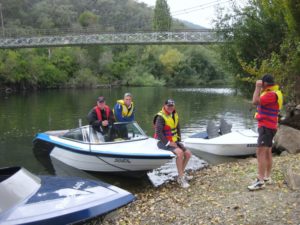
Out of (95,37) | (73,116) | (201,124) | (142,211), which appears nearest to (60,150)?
(142,211)

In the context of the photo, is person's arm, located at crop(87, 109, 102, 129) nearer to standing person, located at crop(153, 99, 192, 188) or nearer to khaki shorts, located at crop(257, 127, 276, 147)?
standing person, located at crop(153, 99, 192, 188)

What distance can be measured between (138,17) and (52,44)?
11924cm

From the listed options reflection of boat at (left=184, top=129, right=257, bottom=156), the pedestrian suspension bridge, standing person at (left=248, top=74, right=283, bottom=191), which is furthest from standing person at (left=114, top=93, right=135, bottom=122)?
the pedestrian suspension bridge

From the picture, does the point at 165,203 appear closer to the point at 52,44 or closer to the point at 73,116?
the point at 73,116

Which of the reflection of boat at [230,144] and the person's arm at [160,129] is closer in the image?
the person's arm at [160,129]

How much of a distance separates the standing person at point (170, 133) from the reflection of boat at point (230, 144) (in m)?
4.85

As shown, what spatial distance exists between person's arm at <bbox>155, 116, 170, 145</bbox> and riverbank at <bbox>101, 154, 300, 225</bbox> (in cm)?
123

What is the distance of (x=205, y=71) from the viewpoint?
3974 inches

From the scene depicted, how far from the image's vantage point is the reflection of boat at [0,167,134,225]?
5.40 m

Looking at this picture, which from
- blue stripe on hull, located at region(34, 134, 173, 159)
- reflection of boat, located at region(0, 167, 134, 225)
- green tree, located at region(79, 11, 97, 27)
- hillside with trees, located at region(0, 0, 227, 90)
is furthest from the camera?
green tree, located at region(79, 11, 97, 27)

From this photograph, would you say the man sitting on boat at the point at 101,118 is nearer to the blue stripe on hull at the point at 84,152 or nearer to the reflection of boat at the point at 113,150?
the reflection of boat at the point at 113,150

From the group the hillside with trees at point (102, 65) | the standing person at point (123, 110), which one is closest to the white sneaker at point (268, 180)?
the standing person at point (123, 110)

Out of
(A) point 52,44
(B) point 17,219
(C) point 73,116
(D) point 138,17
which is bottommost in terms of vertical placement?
(C) point 73,116

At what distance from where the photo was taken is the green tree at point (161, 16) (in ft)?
368
